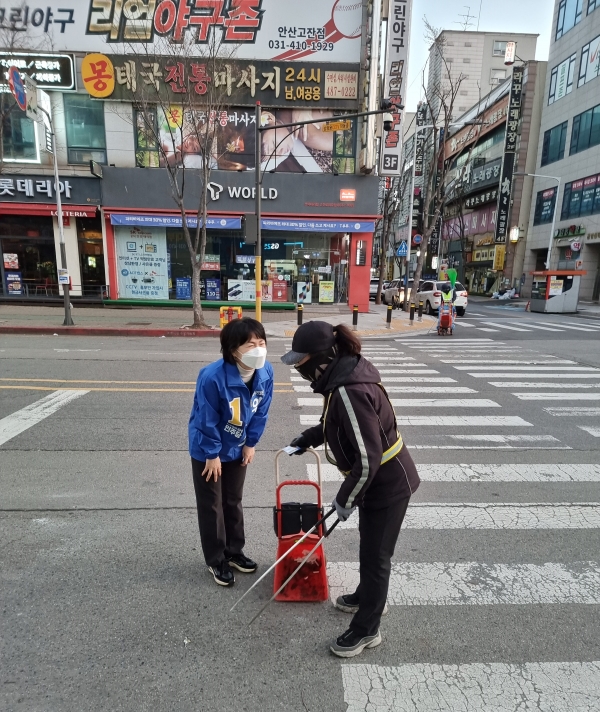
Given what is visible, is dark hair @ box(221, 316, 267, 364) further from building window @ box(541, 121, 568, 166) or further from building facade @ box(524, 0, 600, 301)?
building window @ box(541, 121, 568, 166)

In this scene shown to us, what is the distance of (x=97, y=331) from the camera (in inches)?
555

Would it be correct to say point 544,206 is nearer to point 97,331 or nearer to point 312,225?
point 312,225

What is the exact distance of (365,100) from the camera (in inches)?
735

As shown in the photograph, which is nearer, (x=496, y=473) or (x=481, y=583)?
(x=481, y=583)

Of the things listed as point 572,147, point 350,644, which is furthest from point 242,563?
point 572,147

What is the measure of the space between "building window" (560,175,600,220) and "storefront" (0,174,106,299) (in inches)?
1253

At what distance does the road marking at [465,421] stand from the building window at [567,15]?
39800 mm

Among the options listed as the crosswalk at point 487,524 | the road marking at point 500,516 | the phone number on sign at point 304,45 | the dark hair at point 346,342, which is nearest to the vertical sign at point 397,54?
the phone number on sign at point 304,45

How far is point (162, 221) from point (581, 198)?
30023 millimetres

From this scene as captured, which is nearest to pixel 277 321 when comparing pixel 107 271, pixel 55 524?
pixel 107 271

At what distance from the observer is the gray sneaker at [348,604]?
8.77 feet

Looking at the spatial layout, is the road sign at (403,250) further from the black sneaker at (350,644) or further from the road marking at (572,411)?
the black sneaker at (350,644)

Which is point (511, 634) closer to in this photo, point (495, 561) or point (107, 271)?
point (495, 561)

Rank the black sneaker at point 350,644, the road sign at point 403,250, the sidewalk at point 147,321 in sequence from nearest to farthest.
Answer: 1. the black sneaker at point 350,644
2. the sidewalk at point 147,321
3. the road sign at point 403,250
